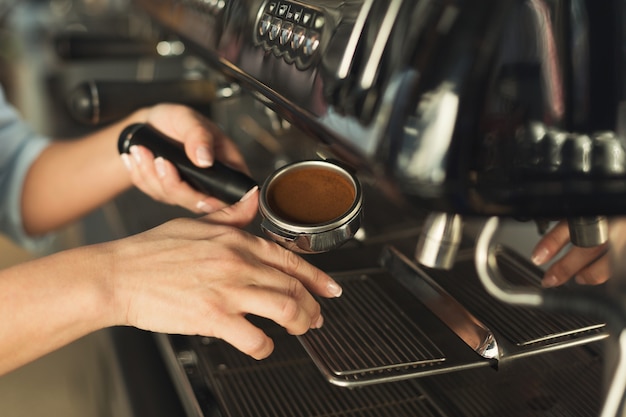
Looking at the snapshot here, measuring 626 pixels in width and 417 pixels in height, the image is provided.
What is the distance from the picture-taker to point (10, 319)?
0.56 meters

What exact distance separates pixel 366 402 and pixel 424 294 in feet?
0.34

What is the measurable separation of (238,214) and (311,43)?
0.60 ft

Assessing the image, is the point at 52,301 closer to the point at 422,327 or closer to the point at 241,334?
the point at 241,334

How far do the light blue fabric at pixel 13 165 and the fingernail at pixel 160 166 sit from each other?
1.29 feet

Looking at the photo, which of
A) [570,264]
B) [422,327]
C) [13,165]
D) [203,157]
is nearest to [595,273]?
[570,264]

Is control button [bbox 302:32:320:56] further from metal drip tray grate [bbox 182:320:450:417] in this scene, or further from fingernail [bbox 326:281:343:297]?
metal drip tray grate [bbox 182:320:450:417]

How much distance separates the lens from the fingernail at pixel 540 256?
553 mm

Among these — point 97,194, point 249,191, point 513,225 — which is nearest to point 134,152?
point 249,191

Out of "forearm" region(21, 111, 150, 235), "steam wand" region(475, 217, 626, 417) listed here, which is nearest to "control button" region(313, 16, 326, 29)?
"steam wand" region(475, 217, 626, 417)

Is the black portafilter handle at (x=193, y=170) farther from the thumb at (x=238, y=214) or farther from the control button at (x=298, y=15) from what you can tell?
the control button at (x=298, y=15)

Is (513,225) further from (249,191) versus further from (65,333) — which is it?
(65,333)

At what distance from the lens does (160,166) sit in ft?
2.24

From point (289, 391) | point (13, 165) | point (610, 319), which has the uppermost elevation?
point (610, 319)

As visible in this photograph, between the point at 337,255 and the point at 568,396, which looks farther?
the point at 337,255
